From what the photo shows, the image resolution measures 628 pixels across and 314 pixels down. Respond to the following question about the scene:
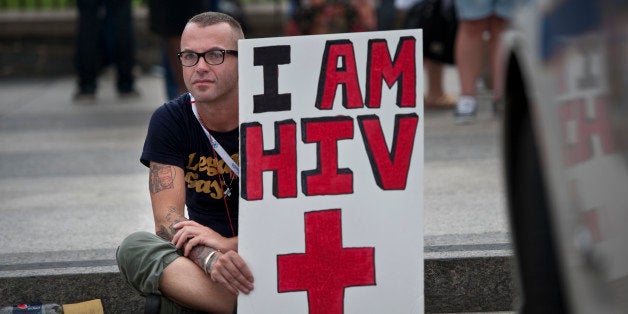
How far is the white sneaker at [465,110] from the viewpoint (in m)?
8.29

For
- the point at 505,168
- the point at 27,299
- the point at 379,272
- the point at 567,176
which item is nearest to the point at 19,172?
the point at 27,299

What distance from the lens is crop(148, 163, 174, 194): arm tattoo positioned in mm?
4152

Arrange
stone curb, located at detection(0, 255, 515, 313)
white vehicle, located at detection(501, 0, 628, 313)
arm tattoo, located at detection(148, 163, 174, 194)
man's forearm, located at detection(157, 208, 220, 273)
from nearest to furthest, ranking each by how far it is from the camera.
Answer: white vehicle, located at detection(501, 0, 628, 313) < man's forearm, located at detection(157, 208, 220, 273) < arm tattoo, located at detection(148, 163, 174, 194) < stone curb, located at detection(0, 255, 515, 313)

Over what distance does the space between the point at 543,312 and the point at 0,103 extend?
822 centimetres

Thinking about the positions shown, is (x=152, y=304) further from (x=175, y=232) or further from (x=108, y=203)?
(x=108, y=203)

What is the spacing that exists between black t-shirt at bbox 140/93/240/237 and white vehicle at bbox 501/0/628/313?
1283mm

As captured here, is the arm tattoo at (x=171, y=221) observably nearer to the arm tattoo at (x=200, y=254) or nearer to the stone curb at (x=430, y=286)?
Result: the arm tattoo at (x=200, y=254)

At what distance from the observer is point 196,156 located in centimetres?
429

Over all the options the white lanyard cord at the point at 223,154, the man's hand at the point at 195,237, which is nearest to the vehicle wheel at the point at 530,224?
the man's hand at the point at 195,237

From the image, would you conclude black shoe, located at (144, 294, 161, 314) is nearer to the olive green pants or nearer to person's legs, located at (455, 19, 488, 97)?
the olive green pants

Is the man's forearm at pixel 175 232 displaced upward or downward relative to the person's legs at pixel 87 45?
downward

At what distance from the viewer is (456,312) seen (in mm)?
4715

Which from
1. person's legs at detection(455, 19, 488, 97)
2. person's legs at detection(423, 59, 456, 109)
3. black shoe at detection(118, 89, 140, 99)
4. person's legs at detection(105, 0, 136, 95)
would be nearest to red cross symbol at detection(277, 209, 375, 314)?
person's legs at detection(455, 19, 488, 97)

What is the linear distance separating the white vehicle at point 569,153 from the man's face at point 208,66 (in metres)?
1.19
